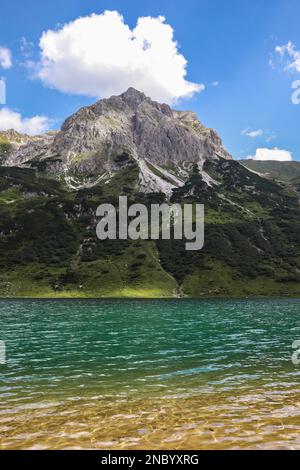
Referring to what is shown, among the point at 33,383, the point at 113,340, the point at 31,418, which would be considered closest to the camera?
the point at 31,418

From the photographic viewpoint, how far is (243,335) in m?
60.8

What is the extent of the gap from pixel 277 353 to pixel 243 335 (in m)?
17.9

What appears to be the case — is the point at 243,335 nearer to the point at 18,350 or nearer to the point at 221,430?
the point at 18,350

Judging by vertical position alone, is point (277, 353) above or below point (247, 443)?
below

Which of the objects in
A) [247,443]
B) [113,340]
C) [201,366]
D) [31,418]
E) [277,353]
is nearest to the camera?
[247,443]

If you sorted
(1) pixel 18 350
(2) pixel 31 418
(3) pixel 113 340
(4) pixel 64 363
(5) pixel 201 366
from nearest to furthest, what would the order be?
1. (2) pixel 31 418
2. (5) pixel 201 366
3. (4) pixel 64 363
4. (1) pixel 18 350
5. (3) pixel 113 340

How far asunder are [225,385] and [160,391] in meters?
4.73

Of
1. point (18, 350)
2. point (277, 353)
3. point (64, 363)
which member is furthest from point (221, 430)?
point (18, 350)

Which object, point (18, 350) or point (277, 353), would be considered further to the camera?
point (18, 350)

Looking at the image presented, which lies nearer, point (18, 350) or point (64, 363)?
point (64, 363)
